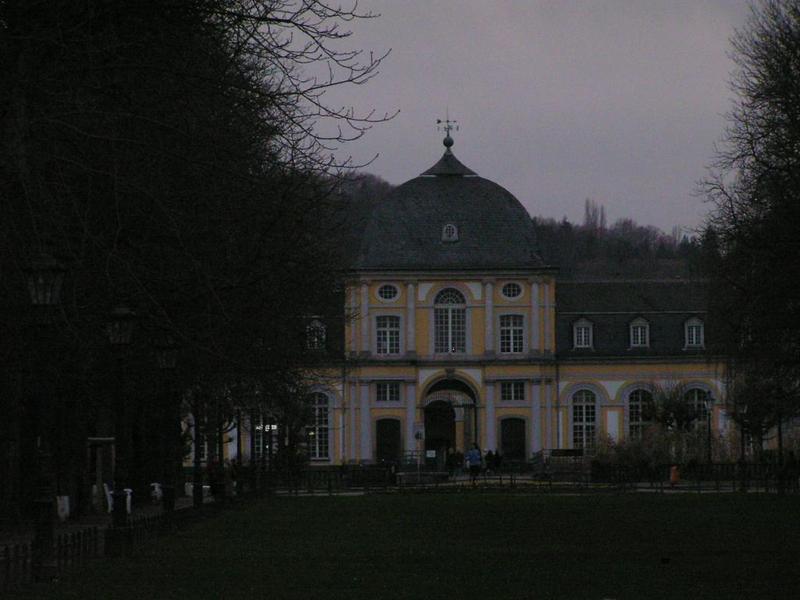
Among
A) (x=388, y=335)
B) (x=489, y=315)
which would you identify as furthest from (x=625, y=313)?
(x=388, y=335)

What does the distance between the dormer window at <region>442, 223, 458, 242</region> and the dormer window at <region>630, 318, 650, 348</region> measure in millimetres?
9869

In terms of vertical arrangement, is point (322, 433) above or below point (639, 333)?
below

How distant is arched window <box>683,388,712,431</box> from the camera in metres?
86.4

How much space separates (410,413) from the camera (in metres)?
89.2

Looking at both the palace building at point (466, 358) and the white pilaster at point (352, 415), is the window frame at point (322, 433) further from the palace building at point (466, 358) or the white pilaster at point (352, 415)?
the white pilaster at point (352, 415)

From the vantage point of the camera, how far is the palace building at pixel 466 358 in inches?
3516

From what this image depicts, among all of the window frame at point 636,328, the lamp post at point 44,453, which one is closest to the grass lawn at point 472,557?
the lamp post at point 44,453

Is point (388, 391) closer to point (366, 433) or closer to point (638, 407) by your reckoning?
point (366, 433)

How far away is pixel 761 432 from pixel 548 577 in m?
51.2

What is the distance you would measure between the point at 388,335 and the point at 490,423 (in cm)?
630

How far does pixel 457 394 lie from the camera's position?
298 feet

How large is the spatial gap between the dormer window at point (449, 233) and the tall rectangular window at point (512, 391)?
710 centimetres

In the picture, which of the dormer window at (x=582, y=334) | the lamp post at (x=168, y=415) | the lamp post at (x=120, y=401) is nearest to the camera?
the lamp post at (x=120, y=401)

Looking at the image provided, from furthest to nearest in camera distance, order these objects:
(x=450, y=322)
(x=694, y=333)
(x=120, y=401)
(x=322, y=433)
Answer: (x=694, y=333)
(x=322, y=433)
(x=450, y=322)
(x=120, y=401)
